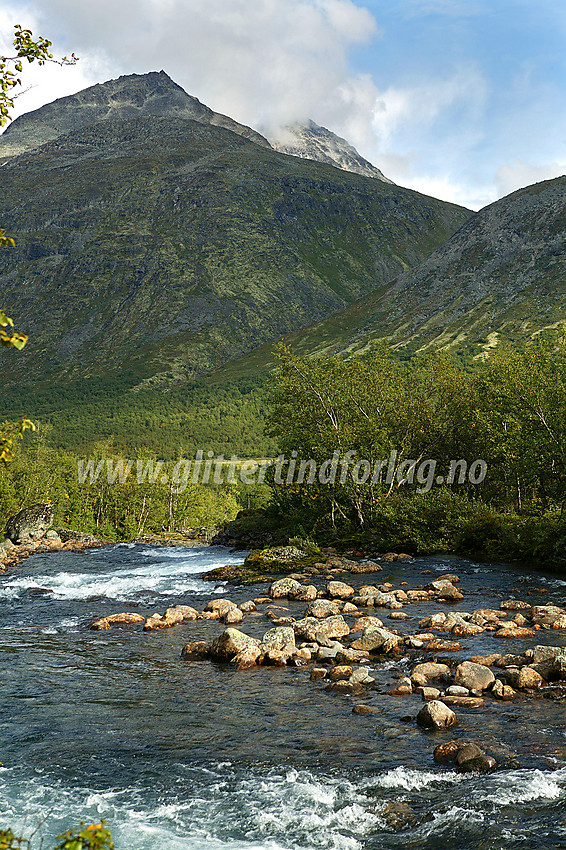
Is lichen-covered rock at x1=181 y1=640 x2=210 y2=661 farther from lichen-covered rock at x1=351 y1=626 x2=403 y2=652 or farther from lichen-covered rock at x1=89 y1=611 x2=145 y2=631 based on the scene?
lichen-covered rock at x1=89 y1=611 x2=145 y2=631

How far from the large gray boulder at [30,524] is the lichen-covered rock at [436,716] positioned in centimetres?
6669

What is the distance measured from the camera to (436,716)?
13.2 m

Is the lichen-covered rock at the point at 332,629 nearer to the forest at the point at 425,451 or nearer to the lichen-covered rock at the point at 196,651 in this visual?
the lichen-covered rock at the point at 196,651

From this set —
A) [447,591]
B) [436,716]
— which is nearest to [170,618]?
[447,591]

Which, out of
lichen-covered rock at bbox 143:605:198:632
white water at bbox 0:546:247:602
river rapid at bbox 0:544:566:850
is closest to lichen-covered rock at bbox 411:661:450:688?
river rapid at bbox 0:544:566:850

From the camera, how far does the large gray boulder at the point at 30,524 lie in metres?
72.2

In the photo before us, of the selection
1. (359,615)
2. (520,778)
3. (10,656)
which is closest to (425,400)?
(359,615)

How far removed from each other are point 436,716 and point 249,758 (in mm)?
4206

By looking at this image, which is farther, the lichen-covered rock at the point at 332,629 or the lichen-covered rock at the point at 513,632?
the lichen-covered rock at the point at 332,629

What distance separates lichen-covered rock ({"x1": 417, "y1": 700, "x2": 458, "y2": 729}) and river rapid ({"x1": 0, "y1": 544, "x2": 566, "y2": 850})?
278mm

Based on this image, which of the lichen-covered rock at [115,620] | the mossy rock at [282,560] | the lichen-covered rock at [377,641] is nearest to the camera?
the lichen-covered rock at [377,641]

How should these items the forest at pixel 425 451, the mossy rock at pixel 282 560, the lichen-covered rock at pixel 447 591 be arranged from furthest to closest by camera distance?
the mossy rock at pixel 282 560 < the forest at pixel 425 451 < the lichen-covered rock at pixel 447 591

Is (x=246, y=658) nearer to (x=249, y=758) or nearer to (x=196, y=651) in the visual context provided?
(x=196, y=651)

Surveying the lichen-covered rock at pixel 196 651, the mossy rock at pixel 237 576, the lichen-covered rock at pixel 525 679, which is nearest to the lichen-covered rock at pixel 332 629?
the lichen-covered rock at pixel 196 651
